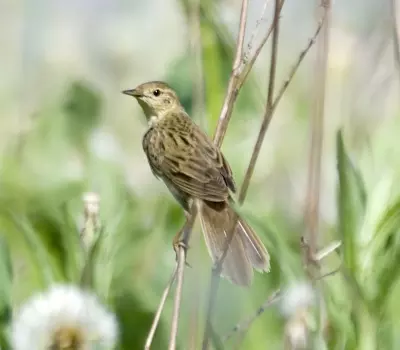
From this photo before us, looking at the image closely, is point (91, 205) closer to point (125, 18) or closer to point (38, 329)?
point (38, 329)

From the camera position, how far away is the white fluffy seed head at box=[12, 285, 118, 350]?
77.3 inches

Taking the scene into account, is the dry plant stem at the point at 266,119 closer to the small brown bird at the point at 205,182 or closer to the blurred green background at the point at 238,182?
the blurred green background at the point at 238,182

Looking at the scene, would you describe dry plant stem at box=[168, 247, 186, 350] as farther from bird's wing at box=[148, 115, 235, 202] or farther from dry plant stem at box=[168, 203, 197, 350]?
bird's wing at box=[148, 115, 235, 202]

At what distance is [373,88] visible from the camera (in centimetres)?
309

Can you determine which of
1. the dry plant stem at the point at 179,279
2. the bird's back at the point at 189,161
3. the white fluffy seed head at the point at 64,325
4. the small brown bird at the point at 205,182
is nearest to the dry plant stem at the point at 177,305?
the dry plant stem at the point at 179,279

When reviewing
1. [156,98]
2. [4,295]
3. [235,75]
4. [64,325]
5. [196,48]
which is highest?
[156,98]

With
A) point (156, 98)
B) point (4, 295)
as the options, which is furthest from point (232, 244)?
point (156, 98)

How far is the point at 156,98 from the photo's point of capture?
3668 millimetres

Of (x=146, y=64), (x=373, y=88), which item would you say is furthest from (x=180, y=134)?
(x=146, y=64)

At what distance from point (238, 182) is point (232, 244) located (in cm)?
43

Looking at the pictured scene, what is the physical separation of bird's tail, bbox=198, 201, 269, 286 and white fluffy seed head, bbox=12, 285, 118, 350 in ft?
1.60

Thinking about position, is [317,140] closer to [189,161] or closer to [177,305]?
[177,305]

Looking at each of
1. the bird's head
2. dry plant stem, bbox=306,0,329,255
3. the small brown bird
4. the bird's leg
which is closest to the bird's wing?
the small brown bird

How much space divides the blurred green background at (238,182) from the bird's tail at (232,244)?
0.07 meters
